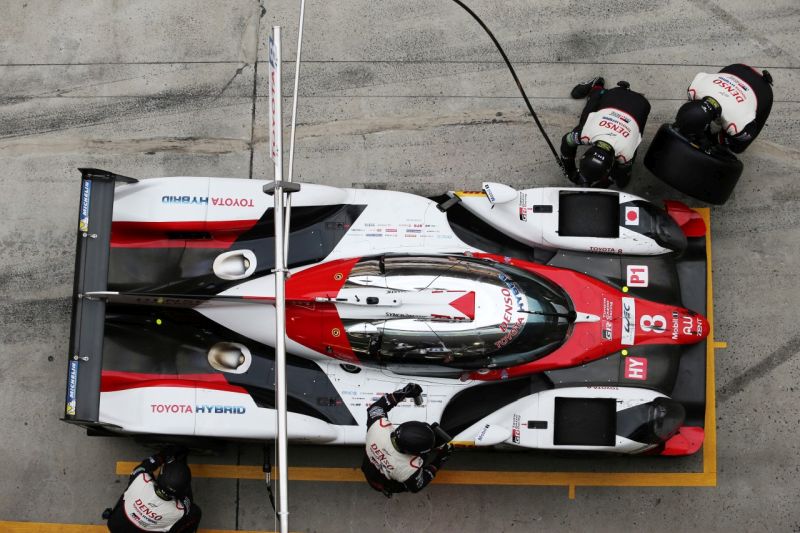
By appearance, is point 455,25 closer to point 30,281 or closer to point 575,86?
point 575,86

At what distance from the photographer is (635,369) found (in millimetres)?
5961

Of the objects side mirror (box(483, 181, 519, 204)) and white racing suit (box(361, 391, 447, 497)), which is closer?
white racing suit (box(361, 391, 447, 497))

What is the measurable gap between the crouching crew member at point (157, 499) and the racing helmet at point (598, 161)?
4178 millimetres

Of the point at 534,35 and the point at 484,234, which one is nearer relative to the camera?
the point at 484,234

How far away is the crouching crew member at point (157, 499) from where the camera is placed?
5.78 metres

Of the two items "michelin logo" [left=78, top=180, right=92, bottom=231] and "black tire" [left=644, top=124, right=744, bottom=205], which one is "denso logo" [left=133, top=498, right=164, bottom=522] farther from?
"black tire" [left=644, top=124, right=744, bottom=205]

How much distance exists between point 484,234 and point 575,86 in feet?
6.89

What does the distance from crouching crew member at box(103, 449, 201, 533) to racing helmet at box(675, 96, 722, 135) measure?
5.12 meters

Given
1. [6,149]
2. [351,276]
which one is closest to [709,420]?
[351,276]

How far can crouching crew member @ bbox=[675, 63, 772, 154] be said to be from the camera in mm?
5977

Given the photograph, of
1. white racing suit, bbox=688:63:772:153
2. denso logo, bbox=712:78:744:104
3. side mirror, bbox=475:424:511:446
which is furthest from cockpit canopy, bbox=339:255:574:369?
denso logo, bbox=712:78:744:104

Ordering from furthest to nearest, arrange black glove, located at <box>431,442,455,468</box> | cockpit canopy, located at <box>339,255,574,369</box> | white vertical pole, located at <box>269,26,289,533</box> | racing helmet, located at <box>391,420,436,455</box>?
1. cockpit canopy, located at <box>339,255,574,369</box>
2. black glove, located at <box>431,442,455,468</box>
3. racing helmet, located at <box>391,420,436,455</box>
4. white vertical pole, located at <box>269,26,289,533</box>

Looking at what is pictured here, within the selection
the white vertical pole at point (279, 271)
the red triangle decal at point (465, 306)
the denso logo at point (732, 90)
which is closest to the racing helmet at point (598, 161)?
the denso logo at point (732, 90)

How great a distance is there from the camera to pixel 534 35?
7332 millimetres
